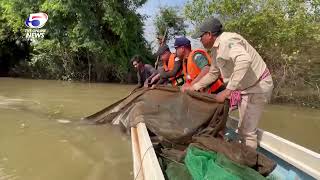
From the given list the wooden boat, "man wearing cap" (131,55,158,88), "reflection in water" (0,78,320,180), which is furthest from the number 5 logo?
the wooden boat

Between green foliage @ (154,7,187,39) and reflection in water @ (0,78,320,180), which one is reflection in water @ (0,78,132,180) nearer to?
reflection in water @ (0,78,320,180)

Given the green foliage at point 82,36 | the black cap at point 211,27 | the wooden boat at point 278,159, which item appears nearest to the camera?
the wooden boat at point 278,159

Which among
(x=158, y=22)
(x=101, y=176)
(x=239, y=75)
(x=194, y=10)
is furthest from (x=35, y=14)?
(x=239, y=75)

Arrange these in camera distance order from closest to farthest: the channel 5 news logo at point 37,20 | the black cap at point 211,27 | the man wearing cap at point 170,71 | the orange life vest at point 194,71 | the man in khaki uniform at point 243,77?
the man in khaki uniform at point 243,77
the black cap at point 211,27
the orange life vest at point 194,71
the man wearing cap at point 170,71
the channel 5 news logo at point 37,20

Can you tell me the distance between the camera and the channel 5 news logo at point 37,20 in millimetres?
20844

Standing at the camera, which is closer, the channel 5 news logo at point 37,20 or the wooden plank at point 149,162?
the wooden plank at point 149,162

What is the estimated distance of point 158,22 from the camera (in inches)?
940

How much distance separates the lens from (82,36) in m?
20.2

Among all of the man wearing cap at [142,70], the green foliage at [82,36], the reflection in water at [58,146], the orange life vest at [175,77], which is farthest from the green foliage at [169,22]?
the orange life vest at [175,77]

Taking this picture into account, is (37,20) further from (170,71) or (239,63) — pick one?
(239,63)

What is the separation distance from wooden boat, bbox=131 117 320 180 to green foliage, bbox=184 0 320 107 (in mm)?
9627

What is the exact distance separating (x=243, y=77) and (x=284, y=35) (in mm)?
10310

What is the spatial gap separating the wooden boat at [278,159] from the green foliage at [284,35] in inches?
379

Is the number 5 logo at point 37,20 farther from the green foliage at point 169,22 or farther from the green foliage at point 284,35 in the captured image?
the green foliage at point 284,35
